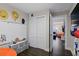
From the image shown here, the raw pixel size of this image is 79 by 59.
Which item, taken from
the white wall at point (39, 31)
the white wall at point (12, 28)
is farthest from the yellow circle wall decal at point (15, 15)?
the white wall at point (39, 31)

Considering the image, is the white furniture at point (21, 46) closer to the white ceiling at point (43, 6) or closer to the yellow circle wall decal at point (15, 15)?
the yellow circle wall decal at point (15, 15)

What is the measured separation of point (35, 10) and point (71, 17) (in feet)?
1.85

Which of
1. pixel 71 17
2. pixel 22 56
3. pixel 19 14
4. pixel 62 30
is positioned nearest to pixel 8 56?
pixel 22 56

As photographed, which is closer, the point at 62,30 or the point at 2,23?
the point at 2,23

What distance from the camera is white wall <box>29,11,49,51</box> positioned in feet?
4.78

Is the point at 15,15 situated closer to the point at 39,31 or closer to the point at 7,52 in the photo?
the point at 39,31

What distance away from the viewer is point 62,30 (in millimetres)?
1461

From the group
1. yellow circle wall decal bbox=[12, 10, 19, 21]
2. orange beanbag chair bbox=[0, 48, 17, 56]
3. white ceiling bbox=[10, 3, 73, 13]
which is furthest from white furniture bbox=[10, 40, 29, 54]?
white ceiling bbox=[10, 3, 73, 13]

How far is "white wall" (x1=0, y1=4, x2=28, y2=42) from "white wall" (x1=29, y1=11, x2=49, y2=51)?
0.11 metres

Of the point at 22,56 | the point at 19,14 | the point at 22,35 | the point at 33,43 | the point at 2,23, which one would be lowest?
the point at 22,56

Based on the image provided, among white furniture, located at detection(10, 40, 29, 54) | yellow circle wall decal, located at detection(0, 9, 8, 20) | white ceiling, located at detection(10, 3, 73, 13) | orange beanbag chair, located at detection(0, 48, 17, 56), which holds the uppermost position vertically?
white ceiling, located at detection(10, 3, 73, 13)

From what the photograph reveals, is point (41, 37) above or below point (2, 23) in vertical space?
below

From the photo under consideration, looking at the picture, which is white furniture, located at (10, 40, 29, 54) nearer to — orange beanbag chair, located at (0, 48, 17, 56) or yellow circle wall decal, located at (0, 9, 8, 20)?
orange beanbag chair, located at (0, 48, 17, 56)

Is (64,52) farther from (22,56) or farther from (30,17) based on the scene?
(30,17)
